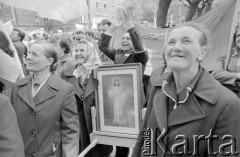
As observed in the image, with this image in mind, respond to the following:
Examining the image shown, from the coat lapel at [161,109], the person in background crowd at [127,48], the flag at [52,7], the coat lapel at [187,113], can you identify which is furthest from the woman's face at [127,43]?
the flag at [52,7]

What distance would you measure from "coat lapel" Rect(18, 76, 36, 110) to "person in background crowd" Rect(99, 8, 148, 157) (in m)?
1.43

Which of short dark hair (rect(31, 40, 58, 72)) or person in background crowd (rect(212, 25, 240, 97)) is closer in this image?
person in background crowd (rect(212, 25, 240, 97))

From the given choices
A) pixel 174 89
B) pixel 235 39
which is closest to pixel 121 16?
pixel 235 39

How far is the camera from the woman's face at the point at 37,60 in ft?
8.60

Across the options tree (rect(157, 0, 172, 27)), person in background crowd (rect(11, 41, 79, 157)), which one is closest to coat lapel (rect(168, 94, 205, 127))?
person in background crowd (rect(11, 41, 79, 157))

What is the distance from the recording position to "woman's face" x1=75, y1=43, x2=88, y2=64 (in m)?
3.36

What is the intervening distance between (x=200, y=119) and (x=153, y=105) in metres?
0.39

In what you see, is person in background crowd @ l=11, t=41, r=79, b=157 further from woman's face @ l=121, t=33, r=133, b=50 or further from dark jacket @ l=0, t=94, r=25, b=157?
woman's face @ l=121, t=33, r=133, b=50

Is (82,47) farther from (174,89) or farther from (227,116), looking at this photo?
(227,116)

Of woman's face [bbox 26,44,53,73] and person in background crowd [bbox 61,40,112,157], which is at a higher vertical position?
woman's face [bbox 26,44,53,73]

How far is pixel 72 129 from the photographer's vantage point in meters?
2.56

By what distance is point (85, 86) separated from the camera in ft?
10.5

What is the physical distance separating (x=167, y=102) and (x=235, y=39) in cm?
157

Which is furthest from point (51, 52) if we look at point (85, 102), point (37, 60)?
point (85, 102)
